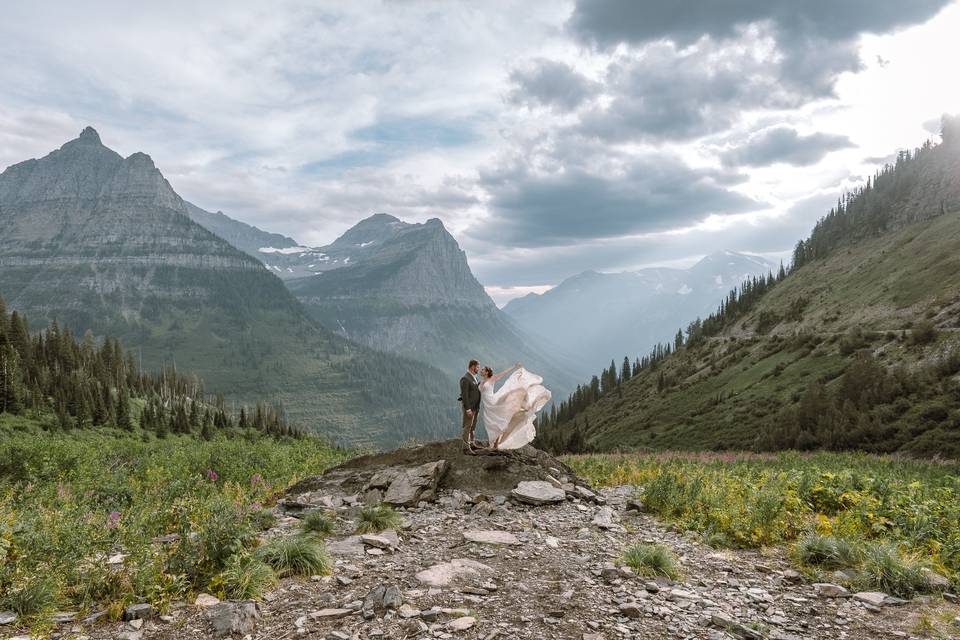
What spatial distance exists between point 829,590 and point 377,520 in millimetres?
8799

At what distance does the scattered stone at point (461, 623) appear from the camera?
257 inches

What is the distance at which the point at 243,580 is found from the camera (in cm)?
744

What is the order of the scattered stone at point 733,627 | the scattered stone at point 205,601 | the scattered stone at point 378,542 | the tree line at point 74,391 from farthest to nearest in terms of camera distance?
the tree line at point 74,391 → the scattered stone at point 378,542 → the scattered stone at point 205,601 → the scattered stone at point 733,627

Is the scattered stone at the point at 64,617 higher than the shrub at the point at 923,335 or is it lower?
lower

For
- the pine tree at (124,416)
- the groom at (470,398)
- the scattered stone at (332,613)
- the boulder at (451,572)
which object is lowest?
the pine tree at (124,416)

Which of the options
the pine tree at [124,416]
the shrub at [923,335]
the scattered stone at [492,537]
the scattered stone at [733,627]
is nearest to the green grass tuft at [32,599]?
the scattered stone at [492,537]

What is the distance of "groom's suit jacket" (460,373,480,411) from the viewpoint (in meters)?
16.9

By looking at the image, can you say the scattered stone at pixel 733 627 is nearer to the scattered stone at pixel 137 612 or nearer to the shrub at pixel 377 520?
the shrub at pixel 377 520

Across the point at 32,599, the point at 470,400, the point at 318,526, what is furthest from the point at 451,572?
the point at 470,400

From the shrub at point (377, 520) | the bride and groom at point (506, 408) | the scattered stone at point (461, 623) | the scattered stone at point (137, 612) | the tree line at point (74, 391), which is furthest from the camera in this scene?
the tree line at point (74, 391)

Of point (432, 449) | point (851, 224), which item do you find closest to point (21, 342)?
point (432, 449)

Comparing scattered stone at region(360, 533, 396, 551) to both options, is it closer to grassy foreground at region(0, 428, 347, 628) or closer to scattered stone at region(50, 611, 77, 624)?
grassy foreground at region(0, 428, 347, 628)

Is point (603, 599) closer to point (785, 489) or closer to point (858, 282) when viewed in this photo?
point (785, 489)

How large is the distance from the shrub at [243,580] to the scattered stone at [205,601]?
0.43ft
